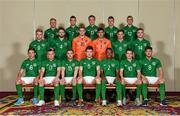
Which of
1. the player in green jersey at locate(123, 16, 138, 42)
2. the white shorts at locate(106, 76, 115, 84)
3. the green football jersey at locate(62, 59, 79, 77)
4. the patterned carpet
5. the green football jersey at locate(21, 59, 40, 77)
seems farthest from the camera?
the player in green jersey at locate(123, 16, 138, 42)

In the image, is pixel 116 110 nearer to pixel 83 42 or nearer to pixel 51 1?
pixel 83 42

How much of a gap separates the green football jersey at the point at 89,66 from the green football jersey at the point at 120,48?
67cm

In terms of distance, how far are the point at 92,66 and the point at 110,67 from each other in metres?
0.41

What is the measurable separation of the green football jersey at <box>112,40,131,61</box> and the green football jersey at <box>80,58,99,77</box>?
26.4 inches

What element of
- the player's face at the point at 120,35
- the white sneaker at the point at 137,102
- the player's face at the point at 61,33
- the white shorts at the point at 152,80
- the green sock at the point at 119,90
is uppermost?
the player's face at the point at 61,33

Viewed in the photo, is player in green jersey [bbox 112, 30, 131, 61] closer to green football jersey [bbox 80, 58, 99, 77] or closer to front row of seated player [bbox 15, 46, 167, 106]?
front row of seated player [bbox 15, 46, 167, 106]

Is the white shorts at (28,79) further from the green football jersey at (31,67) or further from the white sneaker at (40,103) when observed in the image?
the white sneaker at (40,103)

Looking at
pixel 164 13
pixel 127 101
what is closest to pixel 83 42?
pixel 127 101

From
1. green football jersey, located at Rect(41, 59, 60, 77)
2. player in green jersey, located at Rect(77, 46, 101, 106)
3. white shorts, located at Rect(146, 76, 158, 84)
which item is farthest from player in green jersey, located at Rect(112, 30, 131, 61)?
green football jersey, located at Rect(41, 59, 60, 77)

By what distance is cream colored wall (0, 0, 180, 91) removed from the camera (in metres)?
9.07

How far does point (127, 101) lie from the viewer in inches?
269

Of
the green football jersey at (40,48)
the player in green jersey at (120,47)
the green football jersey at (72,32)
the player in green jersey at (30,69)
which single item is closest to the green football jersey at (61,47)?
the green football jersey at (40,48)

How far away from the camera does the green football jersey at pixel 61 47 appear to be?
7340mm

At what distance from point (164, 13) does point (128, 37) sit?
203 centimetres
